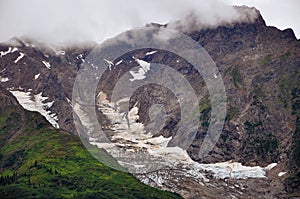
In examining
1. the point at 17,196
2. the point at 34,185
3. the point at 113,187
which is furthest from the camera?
the point at 113,187

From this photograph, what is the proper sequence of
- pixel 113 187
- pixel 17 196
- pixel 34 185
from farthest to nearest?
1. pixel 113 187
2. pixel 34 185
3. pixel 17 196

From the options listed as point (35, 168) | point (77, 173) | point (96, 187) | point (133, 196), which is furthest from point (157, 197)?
point (35, 168)

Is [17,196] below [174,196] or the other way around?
below

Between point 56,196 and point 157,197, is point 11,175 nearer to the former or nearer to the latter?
point 56,196

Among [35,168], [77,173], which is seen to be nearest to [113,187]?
[77,173]

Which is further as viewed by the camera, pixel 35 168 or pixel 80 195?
pixel 35 168

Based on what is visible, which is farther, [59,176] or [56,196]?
[59,176]

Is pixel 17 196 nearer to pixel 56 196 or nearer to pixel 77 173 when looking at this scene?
pixel 56 196
